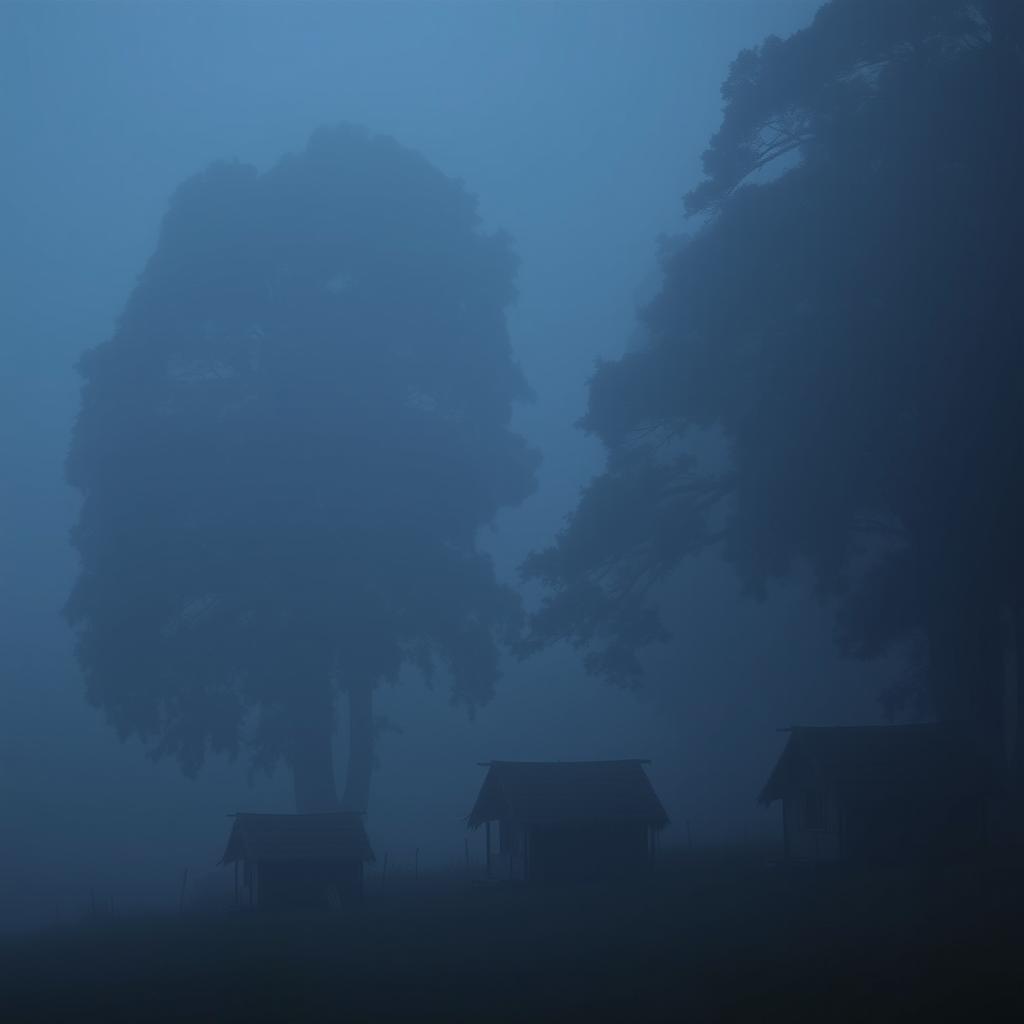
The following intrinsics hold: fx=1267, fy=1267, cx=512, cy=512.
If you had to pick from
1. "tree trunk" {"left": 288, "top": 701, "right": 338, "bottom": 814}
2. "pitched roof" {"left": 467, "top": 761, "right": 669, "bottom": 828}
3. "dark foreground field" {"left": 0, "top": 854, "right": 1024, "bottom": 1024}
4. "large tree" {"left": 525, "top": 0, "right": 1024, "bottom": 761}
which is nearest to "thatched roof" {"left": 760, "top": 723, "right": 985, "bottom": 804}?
"large tree" {"left": 525, "top": 0, "right": 1024, "bottom": 761}

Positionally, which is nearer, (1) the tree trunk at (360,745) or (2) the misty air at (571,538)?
(2) the misty air at (571,538)

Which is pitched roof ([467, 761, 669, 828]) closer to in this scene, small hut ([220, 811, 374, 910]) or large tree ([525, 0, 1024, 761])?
large tree ([525, 0, 1024, 761])

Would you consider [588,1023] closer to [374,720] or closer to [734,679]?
[374,720]

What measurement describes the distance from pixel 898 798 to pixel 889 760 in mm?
759

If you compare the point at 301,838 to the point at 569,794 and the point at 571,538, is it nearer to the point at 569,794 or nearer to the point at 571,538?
the point at 569,794

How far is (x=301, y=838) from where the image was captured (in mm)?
24828

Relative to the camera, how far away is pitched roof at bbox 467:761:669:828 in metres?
24.6

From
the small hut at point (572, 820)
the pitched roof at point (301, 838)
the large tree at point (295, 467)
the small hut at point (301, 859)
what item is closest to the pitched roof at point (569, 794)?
the small hut at point (572, 820)

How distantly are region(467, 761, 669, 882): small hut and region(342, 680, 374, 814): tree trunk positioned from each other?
3.97 metres

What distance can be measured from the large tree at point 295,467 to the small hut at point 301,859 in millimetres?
2441

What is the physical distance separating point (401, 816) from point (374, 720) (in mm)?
17273

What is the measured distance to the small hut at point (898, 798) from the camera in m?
22.4

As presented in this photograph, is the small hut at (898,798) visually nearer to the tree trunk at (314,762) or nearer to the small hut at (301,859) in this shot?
the small hut at (301,859)

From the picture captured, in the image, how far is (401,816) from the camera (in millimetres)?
46656
